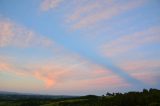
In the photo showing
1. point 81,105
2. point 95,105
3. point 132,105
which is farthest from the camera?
point 81,105

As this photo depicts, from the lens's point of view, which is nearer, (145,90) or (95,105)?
(95,105)

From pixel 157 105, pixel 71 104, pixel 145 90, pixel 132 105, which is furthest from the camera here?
pixel 71 104

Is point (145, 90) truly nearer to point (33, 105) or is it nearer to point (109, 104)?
point (109, 104)

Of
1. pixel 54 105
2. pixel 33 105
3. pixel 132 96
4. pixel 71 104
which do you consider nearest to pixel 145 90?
pixel 132 96

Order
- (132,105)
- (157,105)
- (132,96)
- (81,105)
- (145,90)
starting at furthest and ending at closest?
1. (81,105)
2. (145,90)
3. (132,96)
4. (132,105)
5. (157,105)

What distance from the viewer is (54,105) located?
126m

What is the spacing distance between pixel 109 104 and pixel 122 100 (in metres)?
4.53

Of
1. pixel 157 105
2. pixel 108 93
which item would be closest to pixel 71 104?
pixel 108 93

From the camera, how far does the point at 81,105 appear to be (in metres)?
111

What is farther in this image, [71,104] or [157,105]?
[71,104]

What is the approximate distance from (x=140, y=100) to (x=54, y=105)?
54583mm

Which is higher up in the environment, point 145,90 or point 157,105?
point 145,90

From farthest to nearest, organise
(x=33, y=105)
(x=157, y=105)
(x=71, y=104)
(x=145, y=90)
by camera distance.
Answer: (x=33, y=105)
(x=71, y=104)
(x=145, y=90)
(x=157, y=105)

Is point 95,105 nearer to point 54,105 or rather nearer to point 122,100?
point 122,100
